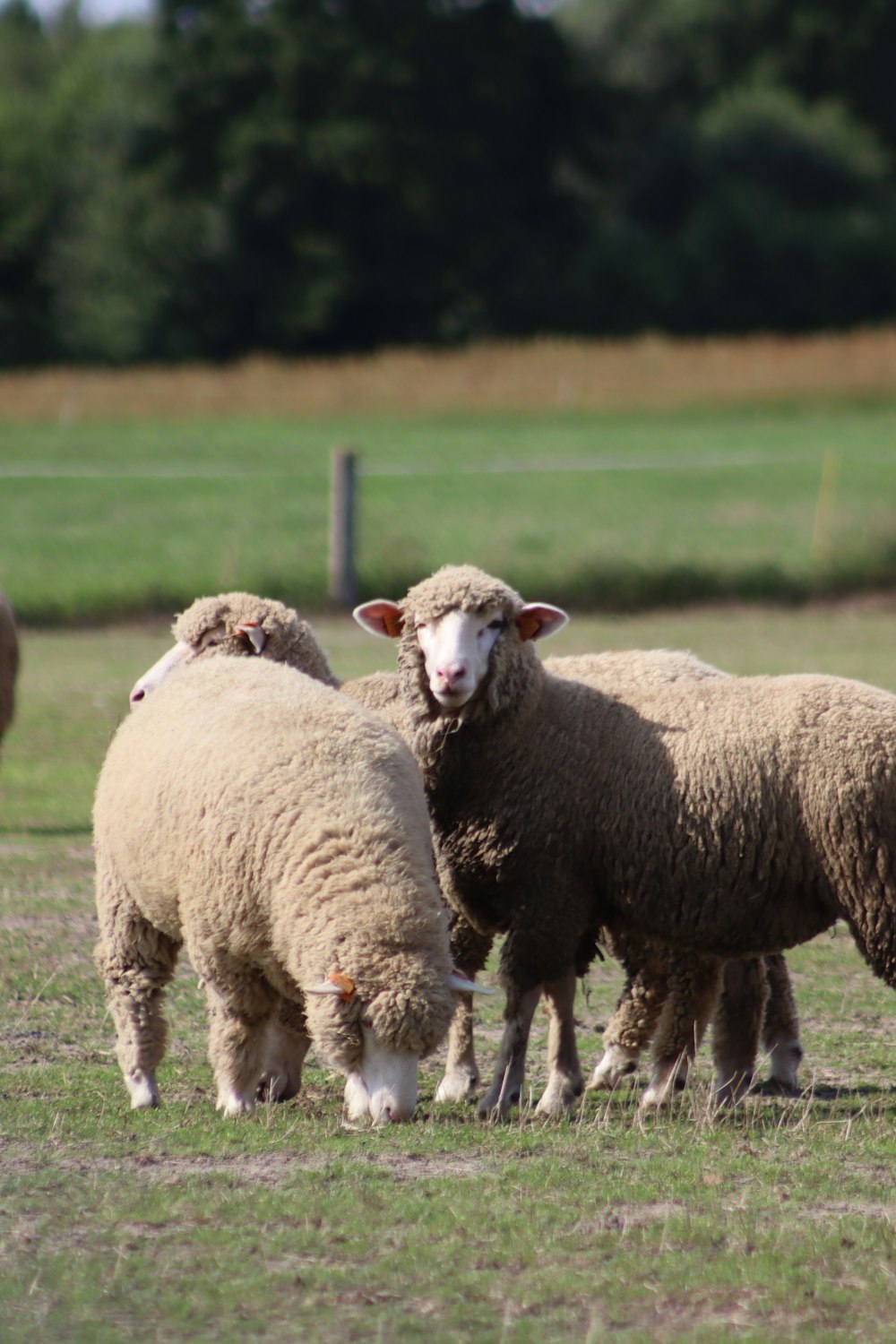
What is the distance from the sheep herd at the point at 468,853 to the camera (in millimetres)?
4645

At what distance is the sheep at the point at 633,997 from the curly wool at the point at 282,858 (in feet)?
1.70

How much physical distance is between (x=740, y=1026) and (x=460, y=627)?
147 centimetres

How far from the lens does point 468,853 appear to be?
213 inches

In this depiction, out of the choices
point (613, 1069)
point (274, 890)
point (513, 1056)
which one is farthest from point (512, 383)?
point (274, 890)

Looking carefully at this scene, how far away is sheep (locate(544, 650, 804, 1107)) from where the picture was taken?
5.38 m

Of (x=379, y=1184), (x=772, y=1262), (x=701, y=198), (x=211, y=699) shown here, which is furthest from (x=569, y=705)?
(x=701, y=198)

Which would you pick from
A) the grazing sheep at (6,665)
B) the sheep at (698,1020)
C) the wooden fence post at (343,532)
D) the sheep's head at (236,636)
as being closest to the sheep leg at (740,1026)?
the sheep at (698,1020)

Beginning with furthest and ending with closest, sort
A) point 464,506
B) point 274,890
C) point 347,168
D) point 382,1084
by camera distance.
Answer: point 347,168, point 464,506, point 274,890, point 382,1084

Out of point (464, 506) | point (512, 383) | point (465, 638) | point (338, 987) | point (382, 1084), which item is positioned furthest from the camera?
point (512, 383)

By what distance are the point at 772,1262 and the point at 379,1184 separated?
93cm

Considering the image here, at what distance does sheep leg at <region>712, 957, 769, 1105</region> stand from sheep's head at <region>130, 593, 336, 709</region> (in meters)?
1.64

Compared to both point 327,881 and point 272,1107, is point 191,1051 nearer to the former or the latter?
point 272,1107

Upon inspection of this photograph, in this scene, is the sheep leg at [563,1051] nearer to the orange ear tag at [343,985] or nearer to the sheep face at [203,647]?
the orange ear tag at [343,985]

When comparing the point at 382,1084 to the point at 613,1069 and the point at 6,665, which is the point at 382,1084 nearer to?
the point at 613,1069
